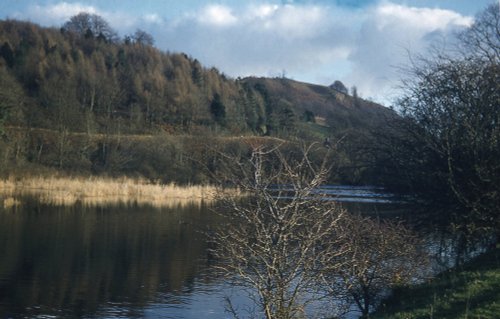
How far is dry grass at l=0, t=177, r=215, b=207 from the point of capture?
136ft

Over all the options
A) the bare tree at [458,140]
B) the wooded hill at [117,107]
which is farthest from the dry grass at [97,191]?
the bare tree at [458,140]

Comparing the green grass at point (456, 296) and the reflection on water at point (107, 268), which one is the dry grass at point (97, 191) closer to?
the reflection on water at point (107, 268)

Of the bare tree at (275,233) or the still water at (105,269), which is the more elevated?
the bare tree at (275,233)

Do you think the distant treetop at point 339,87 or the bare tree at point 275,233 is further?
the distant treetop at point 339,87

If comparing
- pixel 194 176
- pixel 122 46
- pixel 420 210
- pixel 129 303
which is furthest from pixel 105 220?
pixel 122 46

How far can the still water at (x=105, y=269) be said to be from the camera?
1560cm

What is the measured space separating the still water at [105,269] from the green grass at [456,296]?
377 centimetres

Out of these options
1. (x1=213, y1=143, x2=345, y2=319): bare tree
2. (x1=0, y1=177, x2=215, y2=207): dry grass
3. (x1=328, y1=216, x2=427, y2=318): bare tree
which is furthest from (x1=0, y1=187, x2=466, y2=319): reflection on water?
(x1=0, y1=177, x2=215, y2=207): dry grass

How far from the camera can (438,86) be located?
1661 centimetres

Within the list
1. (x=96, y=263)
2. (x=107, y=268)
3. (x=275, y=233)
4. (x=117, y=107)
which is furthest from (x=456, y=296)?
(x=117, y=107)

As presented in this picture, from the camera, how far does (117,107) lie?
296 feet

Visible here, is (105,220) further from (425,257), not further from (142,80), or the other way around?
(142,80)

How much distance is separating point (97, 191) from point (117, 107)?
49113 mm

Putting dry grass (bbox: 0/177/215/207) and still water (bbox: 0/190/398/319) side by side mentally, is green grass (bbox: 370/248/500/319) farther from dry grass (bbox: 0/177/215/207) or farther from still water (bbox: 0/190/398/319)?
Result: dry grass (bbox: 0/177/215/207)
